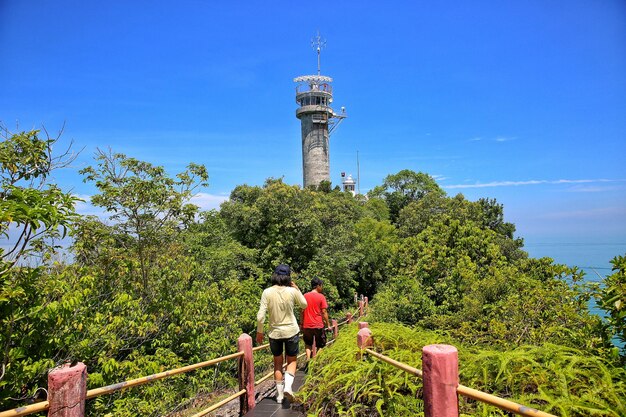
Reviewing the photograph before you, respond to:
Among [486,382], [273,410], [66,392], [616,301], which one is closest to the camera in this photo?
[66,392]

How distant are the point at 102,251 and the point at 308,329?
4.35 meters

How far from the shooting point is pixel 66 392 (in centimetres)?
250

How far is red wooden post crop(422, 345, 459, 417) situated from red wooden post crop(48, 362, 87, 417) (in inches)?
87.4

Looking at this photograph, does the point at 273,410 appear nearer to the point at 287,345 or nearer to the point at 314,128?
the point at 287,345

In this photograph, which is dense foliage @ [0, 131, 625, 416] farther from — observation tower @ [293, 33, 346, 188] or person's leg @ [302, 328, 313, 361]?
observation tower @ [293, 33, 346, 188]

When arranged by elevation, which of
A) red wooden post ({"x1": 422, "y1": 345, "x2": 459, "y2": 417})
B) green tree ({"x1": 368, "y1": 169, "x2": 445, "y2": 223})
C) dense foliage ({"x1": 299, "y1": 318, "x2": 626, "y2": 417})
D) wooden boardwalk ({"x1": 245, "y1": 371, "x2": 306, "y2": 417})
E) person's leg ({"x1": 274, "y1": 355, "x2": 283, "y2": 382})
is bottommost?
wooden boardwalk ({"x1": 245, "y1": 371, "x2": 306, "y2": 417})

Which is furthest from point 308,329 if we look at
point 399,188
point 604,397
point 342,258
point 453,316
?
point 399,188

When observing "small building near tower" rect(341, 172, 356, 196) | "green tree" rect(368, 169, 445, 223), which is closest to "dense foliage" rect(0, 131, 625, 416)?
"green tree" rect(368, 169, 445, 223)

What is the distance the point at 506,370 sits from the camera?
3.58 m

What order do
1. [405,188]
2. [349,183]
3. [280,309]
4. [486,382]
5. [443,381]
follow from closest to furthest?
[443,381] < [486,382] < [280,309] < [405,188] < [349,183]

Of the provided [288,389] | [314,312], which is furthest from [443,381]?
[314,312]

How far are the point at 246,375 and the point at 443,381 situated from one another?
320 centimetres

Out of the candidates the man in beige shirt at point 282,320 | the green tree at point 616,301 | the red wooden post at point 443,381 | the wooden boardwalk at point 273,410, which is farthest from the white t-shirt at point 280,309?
the green tree at point 616,301

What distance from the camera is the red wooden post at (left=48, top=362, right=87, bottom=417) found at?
2.47m
